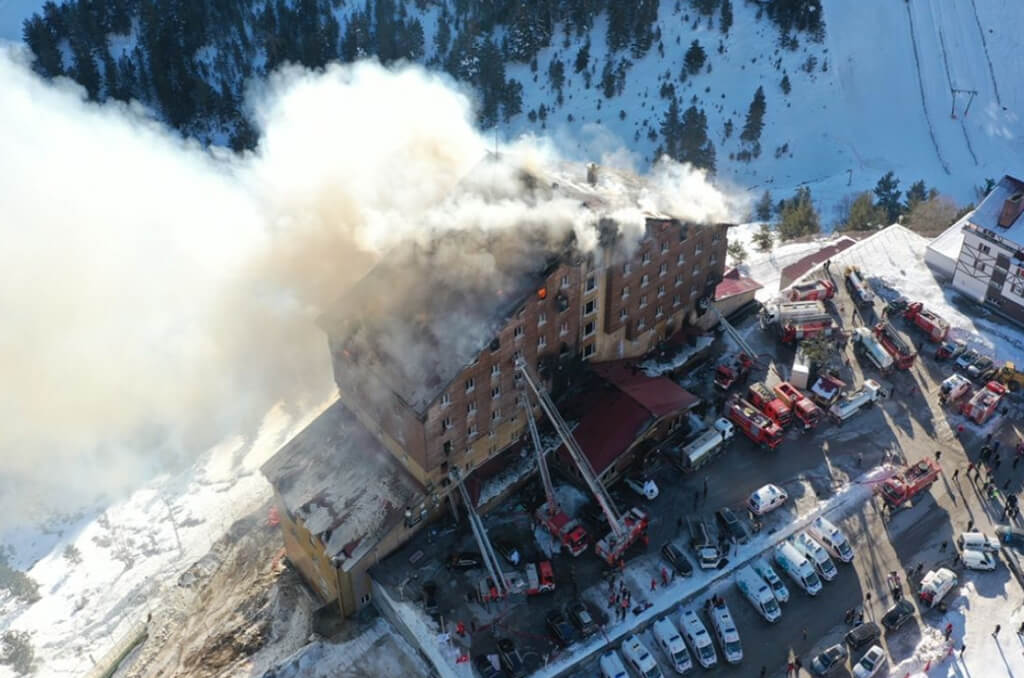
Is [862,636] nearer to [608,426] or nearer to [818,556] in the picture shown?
[818,556]

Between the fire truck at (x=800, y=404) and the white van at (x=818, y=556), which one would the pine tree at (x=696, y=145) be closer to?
the fire truck at (x=800, y=404)

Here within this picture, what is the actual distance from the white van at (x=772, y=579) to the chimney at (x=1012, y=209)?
3115 centimetres

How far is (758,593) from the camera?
150ft

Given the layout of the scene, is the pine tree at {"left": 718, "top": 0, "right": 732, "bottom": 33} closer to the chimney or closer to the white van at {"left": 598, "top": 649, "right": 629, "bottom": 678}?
the chimney

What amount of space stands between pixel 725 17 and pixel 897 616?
97.0 meters

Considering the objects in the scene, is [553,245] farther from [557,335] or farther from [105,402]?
[105,402]

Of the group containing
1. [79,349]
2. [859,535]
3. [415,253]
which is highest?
[79,349]

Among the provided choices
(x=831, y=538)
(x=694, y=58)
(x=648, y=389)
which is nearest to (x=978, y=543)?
(x=831, y=538)

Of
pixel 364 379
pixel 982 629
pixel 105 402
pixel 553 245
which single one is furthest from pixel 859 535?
pixel 105 402

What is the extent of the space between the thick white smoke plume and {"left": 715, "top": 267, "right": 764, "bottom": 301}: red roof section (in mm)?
7650

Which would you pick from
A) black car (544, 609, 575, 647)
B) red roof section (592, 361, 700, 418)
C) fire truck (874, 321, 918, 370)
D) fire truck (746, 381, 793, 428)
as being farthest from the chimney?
black car (544, 609, 575, 647)

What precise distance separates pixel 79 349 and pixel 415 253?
3886 centimetres

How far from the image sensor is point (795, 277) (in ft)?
225

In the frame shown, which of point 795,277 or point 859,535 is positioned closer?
point 859,535
